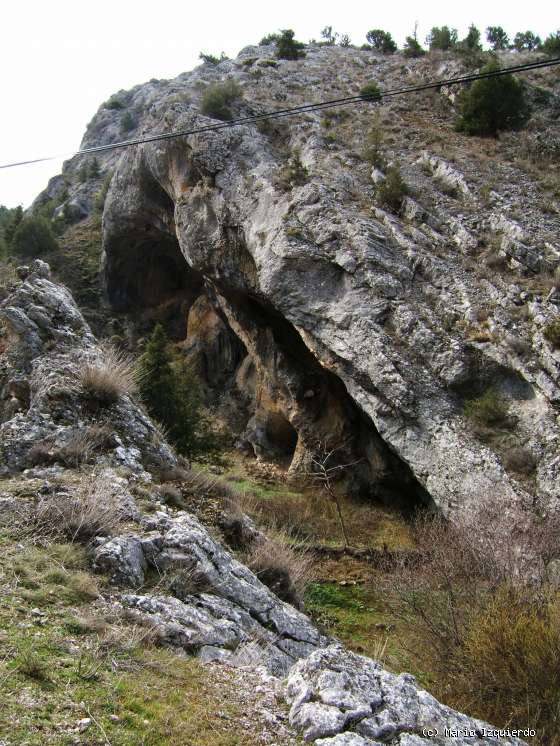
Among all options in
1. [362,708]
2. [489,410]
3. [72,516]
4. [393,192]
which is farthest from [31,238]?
[362,708]

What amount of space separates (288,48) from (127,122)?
20.9 m

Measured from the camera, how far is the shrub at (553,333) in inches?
464

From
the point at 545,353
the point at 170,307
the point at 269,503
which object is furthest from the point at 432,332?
the point at 170,307

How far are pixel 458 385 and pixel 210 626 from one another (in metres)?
9.70

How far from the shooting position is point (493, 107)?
20.9 m

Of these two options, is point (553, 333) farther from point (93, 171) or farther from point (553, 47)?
point (93, 171)

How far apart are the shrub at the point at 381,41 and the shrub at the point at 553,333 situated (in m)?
28.3

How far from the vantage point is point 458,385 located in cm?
1309

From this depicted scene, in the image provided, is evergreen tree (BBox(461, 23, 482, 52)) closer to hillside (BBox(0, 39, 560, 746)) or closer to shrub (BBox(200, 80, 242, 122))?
hillside (BBox(0, 39, 560, 746))

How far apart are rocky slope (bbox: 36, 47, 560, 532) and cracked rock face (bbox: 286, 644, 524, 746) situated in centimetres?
600

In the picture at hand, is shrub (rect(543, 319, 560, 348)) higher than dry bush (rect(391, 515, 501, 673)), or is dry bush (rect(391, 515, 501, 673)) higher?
shrub (rect(543, 319, 560, 348))

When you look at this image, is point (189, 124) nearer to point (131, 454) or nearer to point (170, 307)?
point (170, 307)

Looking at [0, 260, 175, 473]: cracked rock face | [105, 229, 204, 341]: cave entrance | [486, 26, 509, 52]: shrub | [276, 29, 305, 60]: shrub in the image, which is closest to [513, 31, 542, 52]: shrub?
[486, 26, 509, 52]: shrub

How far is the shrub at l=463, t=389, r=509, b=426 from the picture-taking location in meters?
12.3
